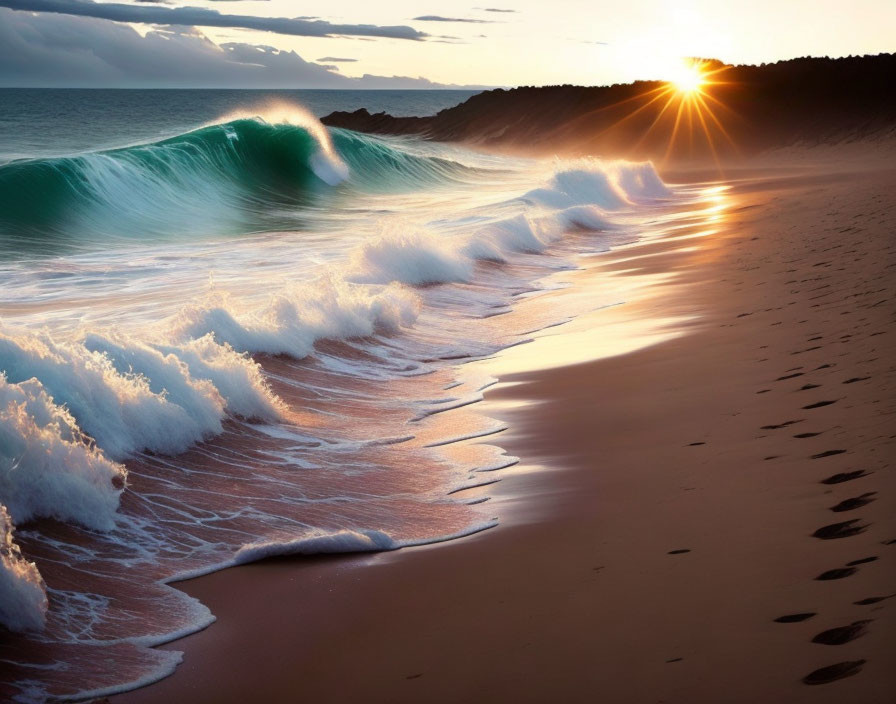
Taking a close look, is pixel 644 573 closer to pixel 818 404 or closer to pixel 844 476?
pixel 844 476

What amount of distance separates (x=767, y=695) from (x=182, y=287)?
1011cm

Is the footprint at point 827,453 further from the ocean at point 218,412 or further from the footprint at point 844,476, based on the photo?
the ocean at point 218,412

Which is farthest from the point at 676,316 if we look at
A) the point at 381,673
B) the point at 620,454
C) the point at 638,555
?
the point at 381,673

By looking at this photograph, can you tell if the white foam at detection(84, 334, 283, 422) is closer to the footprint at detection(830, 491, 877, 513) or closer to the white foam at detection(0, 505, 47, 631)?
the white foam at detection(0, 505, 47, 631)

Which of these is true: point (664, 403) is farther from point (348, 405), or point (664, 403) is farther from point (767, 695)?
point (767, 695)

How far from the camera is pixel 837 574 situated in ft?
9.41

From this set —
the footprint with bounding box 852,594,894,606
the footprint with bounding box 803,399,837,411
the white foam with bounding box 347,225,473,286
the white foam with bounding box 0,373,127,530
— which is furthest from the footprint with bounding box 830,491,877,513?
the white foam with bounding box 347,225,473,286

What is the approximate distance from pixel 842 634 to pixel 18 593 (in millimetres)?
2679

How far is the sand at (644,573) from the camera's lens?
265cm

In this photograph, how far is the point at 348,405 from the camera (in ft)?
21.9

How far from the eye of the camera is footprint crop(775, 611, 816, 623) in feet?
8.81

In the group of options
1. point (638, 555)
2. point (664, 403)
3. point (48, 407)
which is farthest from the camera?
point (664, 403)

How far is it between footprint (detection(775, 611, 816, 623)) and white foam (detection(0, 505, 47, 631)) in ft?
8.19

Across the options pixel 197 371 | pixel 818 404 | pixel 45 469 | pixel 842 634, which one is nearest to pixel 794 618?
pixel 842 634
